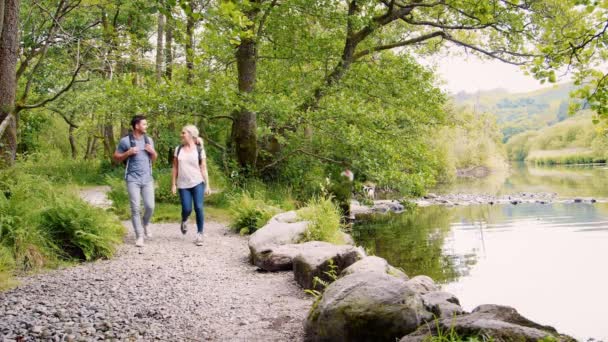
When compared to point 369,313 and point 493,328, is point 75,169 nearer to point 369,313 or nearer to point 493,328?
point 369,313

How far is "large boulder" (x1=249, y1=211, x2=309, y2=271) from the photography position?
763 cm

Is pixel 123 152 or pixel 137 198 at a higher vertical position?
pixel 123 152

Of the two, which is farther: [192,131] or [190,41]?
[190,41]

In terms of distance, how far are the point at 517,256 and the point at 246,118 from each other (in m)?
8.45

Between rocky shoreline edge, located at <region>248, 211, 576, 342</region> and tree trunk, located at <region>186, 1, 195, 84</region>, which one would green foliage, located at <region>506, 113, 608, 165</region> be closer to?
tree trunk, located at <region>186, 1, 195, 84</region>

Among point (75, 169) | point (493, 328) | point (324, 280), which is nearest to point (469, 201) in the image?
point (75, 169)

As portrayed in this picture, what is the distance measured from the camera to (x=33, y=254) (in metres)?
6.73

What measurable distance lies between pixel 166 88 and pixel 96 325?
343 inches

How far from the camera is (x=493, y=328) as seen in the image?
11.4 ft

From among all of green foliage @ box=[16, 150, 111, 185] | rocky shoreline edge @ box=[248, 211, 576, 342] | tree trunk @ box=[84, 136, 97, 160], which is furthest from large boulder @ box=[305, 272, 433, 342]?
tree trunk @ box=[84, 136, 97, 160]

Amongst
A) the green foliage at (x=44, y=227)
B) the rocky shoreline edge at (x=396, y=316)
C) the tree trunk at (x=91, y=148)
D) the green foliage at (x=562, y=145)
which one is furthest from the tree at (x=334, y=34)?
the green foliage at (x=562, y=145)

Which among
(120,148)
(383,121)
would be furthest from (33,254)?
(383,121)

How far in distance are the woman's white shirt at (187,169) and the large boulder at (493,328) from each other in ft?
18.4

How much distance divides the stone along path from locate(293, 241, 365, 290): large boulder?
0.22 meters
